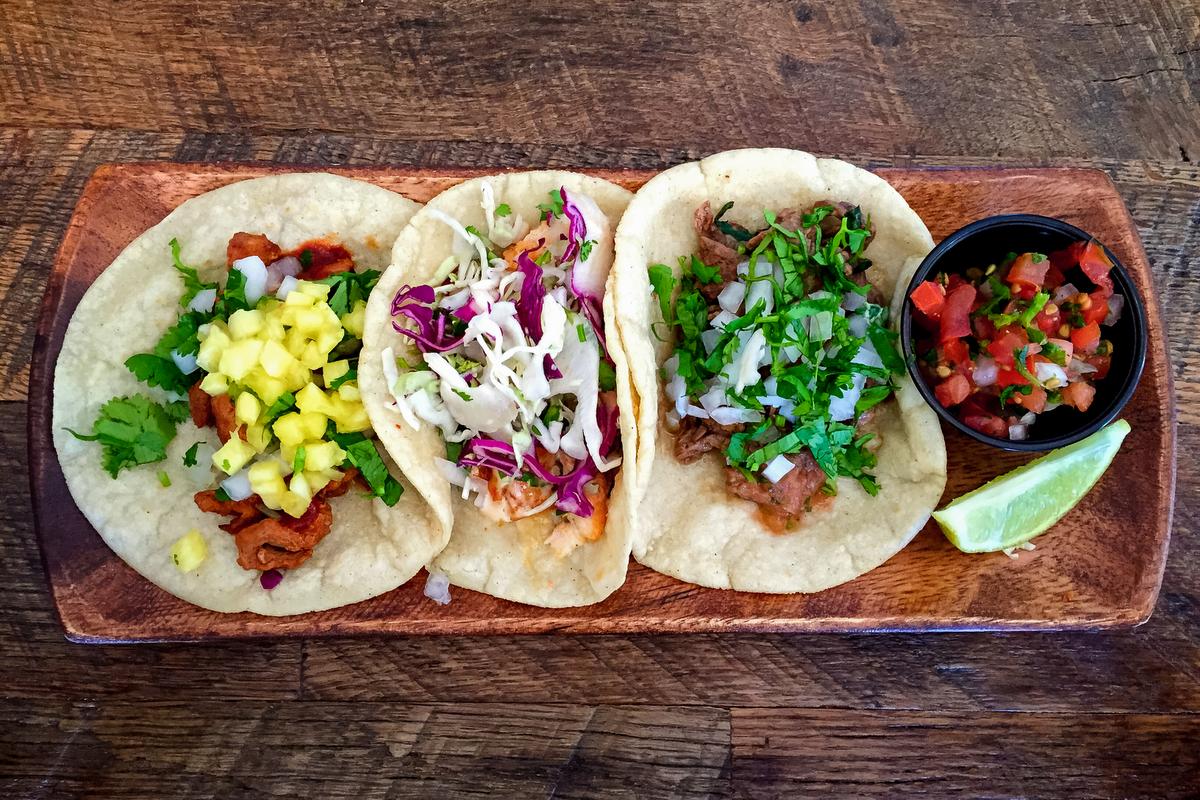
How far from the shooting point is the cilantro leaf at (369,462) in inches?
99.9

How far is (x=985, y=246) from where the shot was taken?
258 cm

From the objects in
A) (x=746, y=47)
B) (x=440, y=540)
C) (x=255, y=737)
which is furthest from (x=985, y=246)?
(x=255, y=737)

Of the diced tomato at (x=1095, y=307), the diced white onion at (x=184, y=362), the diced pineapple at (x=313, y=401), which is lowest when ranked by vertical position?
the diced tomato at (x=1095, y=307)

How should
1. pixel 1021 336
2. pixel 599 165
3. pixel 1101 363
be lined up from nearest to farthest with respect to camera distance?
1. pixel 1021 336
2. pixel 1101 363
3. pixel 599 165

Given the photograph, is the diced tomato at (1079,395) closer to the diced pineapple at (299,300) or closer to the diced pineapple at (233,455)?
the diced pineapple at (299,300)

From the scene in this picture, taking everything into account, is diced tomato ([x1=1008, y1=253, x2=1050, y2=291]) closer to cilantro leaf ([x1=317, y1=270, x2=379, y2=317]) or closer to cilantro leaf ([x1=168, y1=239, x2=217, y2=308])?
cilantro leaf ([x1=317, y1=270, x2=379, y2=317])

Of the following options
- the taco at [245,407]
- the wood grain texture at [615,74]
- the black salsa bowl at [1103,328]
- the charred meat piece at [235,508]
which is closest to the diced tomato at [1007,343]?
the black salsa bowl at [1103,328]

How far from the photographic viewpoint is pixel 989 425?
2.48m

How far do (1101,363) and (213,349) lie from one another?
2798mm

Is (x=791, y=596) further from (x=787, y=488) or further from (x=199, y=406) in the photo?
(x=199, y=406)

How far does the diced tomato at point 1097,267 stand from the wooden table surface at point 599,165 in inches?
35.3

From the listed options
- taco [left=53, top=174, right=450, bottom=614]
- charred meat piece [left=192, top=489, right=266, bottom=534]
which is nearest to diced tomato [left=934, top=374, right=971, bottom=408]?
taco [left=53, top=174, right=450, bottom=614]

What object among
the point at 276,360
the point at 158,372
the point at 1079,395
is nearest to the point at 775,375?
the point at 1079,395

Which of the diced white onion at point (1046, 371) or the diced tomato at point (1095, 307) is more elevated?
the diced tomato at point (1095, 307)
